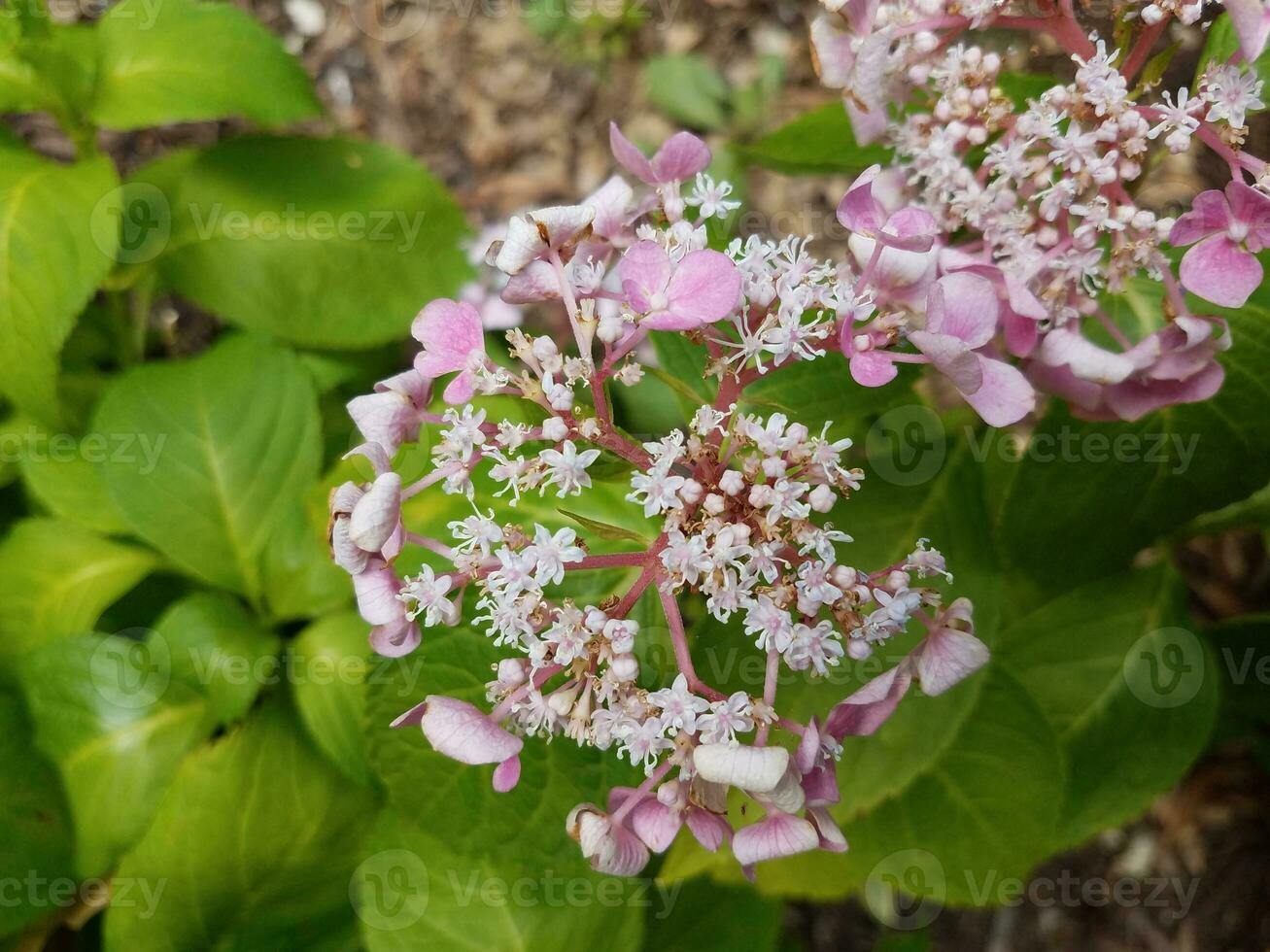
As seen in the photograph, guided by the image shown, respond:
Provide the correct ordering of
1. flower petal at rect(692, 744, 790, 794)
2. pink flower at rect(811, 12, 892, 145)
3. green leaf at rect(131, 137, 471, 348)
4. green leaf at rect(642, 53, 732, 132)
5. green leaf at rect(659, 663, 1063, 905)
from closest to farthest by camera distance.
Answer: flower petal at rect(692, 744, 790, 794) → pink flower at rect(811, 12, 892, 145) → green leaf at rect(659, 663, 1063, 905) → green leaf at rect(131, 137, 471, 348) → green leaf at rect(642, 53, 732, 132)

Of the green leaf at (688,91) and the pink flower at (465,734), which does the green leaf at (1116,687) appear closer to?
the pink flower at (465,734)

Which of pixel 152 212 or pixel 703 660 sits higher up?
pixel 152 212

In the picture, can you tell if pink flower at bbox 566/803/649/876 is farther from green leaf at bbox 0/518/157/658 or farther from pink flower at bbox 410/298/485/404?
green leaf at bbox 0/518/157/658

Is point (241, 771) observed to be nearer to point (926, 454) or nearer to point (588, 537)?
point (588, 537)

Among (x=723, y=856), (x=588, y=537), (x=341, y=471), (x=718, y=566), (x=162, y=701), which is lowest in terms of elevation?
(x=723, y=856)

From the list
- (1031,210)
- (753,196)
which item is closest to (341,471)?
(1031,210)

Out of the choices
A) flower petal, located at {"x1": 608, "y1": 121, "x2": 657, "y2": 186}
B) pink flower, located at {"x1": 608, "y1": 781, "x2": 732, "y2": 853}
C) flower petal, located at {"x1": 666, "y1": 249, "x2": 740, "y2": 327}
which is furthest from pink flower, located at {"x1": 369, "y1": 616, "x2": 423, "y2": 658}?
flower petal, located at {"x1": 608, "y1": 121, "x2": 657, "y2": 186}
